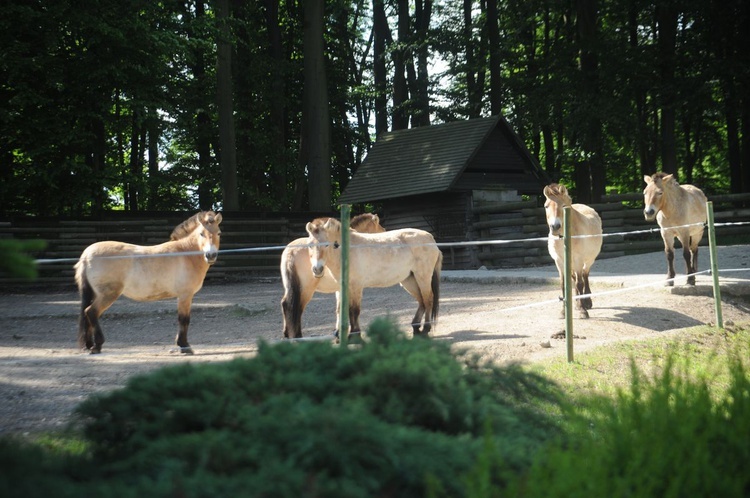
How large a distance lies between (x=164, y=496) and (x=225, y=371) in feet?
3.68

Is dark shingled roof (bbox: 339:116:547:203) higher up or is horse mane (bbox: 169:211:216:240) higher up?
dark shingled roof (bbox: 339:116:547:203)

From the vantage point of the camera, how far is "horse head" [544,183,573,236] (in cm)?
1161

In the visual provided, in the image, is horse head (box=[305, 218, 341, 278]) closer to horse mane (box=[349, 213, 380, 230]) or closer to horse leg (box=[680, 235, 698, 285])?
horse mane (box=[349, 213, 380, 230])

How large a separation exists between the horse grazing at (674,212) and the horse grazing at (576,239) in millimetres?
2032

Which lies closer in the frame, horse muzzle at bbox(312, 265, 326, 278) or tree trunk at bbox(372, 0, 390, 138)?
horse muzzle at bbox(312, 265, 326, 278)

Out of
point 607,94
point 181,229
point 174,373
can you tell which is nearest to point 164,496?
point 174,373

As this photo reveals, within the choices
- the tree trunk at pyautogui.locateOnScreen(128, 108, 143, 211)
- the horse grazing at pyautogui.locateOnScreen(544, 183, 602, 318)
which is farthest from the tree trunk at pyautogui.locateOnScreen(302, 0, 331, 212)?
the horse grazing at pyautogui.locateOnScreen(544, 183, 602, 318)

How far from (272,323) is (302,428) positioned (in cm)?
1083

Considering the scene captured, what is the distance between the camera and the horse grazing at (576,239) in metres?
11.8

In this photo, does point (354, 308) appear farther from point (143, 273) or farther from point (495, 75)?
point (495, 75)

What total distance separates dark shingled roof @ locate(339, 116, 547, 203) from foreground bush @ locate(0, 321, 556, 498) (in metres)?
22.2

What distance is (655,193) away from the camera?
1401cm

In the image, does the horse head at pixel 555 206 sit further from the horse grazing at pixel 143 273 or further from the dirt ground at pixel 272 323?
the horse grazing at pixel 143 273

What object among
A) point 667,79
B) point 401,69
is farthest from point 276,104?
point 667,79
